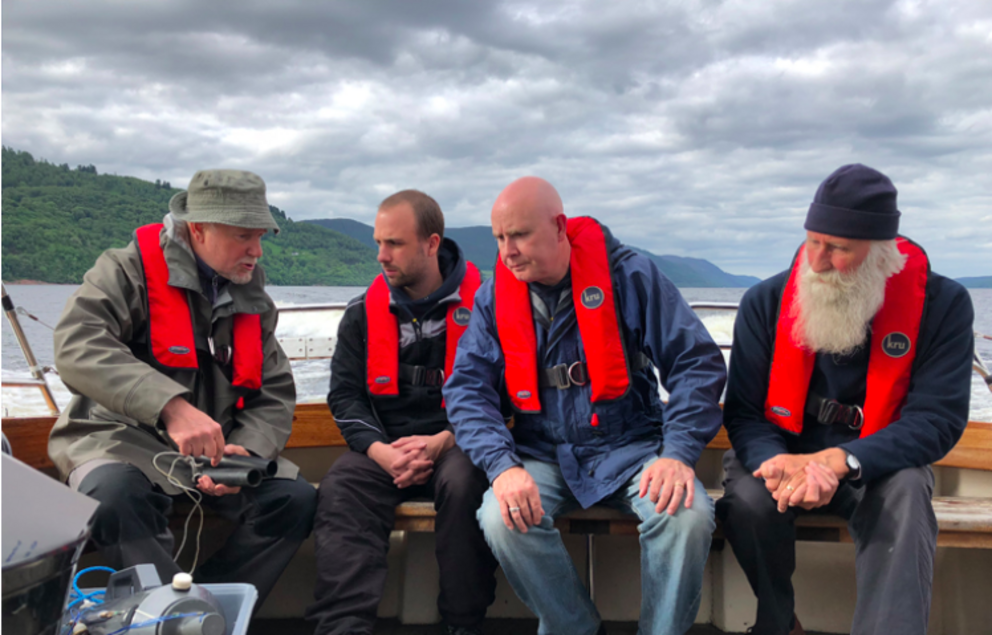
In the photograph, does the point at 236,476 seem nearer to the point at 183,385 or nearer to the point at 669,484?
the point at 183,385

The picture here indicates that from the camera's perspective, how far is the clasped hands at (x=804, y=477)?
6.95 feet

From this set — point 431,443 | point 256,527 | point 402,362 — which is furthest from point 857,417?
point 256,527

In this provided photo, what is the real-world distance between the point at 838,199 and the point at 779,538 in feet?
3.47

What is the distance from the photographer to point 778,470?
2.21 metres

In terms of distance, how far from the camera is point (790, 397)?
2.39 meters

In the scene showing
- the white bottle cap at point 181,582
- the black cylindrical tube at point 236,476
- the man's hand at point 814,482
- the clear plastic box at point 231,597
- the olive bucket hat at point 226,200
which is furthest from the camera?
the olive bucket hat at point 226,200

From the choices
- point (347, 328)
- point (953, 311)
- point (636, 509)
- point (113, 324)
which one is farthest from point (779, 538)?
point (113, 324)

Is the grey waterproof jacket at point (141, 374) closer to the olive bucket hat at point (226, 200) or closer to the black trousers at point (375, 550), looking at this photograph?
the olive bucket hat at point (226, 200)

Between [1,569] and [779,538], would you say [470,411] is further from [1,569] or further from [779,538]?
[1,569]

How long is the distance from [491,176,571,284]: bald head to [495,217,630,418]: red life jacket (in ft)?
0.29

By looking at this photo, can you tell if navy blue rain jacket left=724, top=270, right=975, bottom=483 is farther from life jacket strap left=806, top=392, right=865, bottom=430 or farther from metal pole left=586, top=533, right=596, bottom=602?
metal pole left=586, top=533, right=596, bottom=602

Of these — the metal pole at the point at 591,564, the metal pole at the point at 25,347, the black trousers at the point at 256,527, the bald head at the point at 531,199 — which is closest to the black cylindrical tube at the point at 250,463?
the black trousers at the point at 256,527

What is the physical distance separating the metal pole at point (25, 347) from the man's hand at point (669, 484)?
9.43 ft

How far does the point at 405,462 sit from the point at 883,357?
64.1 inches
